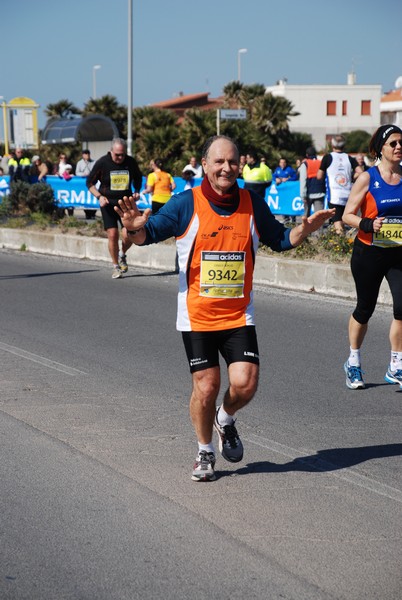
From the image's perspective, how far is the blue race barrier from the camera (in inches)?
832

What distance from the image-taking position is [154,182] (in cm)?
1773

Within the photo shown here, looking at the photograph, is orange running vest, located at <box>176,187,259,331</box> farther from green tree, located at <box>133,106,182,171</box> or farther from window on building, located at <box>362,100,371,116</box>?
window on building, located at <box>362,100,371,116</box>

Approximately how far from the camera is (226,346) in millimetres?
5176

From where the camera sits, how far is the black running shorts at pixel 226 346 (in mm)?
5117

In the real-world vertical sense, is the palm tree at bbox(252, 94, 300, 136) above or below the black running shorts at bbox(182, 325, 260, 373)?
above

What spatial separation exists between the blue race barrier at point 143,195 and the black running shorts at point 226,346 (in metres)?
15.9

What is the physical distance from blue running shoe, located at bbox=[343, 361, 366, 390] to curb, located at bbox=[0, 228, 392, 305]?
414 cm

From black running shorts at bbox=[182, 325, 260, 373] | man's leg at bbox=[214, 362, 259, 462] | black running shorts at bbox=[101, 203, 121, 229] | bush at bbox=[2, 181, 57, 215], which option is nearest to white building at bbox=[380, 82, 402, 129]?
bush at bbox=[2, 181, 57, 215]

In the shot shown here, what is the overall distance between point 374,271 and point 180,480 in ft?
9.29

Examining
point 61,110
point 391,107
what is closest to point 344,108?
point 391,107

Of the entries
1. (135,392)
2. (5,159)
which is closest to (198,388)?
(135,392)

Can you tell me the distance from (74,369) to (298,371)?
1.90 m

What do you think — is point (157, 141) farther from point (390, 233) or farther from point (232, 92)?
point (390, 233)

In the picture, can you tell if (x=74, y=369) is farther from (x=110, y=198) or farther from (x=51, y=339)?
(x=110, y=198)
